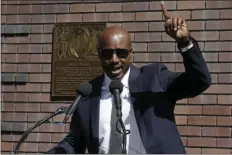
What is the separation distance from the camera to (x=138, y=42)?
6004 mm

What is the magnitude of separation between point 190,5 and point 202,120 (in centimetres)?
112

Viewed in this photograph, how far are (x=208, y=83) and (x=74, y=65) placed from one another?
3027mm

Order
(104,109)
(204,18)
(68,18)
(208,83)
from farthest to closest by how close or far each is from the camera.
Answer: (68,18), (204,18), (104,109), (208,83)

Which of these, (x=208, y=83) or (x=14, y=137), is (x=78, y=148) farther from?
(x=14, y=137)

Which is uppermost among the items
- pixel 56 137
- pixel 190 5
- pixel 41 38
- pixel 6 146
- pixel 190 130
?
pixel 190 5

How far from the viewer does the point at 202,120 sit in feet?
19.1

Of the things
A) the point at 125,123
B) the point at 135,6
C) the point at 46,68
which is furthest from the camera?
the point at 46,68

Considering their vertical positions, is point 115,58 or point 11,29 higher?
point 11,29

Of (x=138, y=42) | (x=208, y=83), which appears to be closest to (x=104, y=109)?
(x=208, y=83)

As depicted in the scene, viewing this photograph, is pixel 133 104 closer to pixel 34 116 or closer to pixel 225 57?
pixel 225 57

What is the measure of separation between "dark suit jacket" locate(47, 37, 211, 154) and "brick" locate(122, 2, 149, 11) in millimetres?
2555

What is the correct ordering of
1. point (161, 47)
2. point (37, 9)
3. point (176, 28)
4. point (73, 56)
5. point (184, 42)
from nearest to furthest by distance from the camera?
point (176, 28)
point (184, 42)
point (161, 47)
point (73, 56)
point (37, 9)

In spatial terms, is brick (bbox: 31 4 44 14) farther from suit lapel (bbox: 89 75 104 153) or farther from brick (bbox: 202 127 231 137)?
suit lapel (bbox: 89 75 104 153)

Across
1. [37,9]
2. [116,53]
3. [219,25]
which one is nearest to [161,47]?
[219,25]
